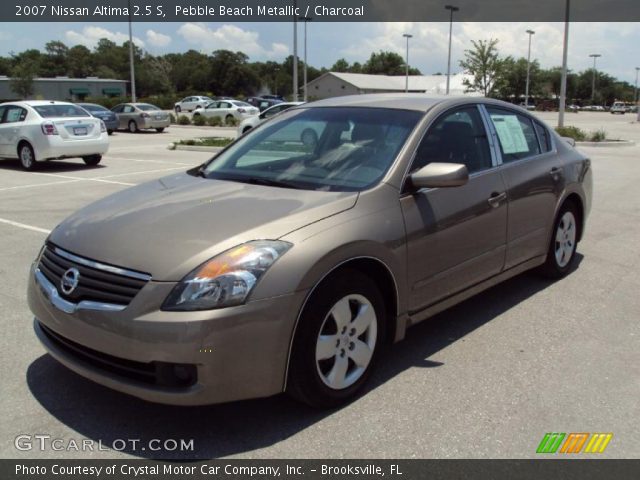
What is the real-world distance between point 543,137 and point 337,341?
3.17m

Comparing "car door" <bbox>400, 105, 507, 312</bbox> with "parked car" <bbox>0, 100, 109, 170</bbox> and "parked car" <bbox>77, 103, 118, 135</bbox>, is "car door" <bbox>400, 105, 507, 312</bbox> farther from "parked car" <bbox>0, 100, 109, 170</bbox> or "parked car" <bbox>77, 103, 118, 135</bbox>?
"parked car" <bbox>77, 103, 118, 135</bbox>

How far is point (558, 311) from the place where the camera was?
481 centimetres

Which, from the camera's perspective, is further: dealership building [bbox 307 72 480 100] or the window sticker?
dealership building [bbox 307 72 480 100]

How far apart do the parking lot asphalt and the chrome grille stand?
0.67 metres

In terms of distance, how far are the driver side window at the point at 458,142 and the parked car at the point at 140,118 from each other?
26883 millimetres

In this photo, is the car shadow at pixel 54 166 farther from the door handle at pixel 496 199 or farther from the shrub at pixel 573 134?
the shrub at pixel 573 134

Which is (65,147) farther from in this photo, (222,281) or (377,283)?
(222,281)

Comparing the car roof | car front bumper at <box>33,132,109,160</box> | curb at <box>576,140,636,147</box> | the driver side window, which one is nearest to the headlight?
the driver side window

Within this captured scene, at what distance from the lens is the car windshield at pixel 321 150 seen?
379 centimetres

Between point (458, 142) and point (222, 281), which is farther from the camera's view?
point (458, 142)

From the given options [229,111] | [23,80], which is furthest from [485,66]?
[23,80]

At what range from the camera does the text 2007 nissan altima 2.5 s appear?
9.21 ft

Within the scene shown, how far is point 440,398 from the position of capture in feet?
11.2

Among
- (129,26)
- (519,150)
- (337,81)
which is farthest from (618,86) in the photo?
(519,150)
